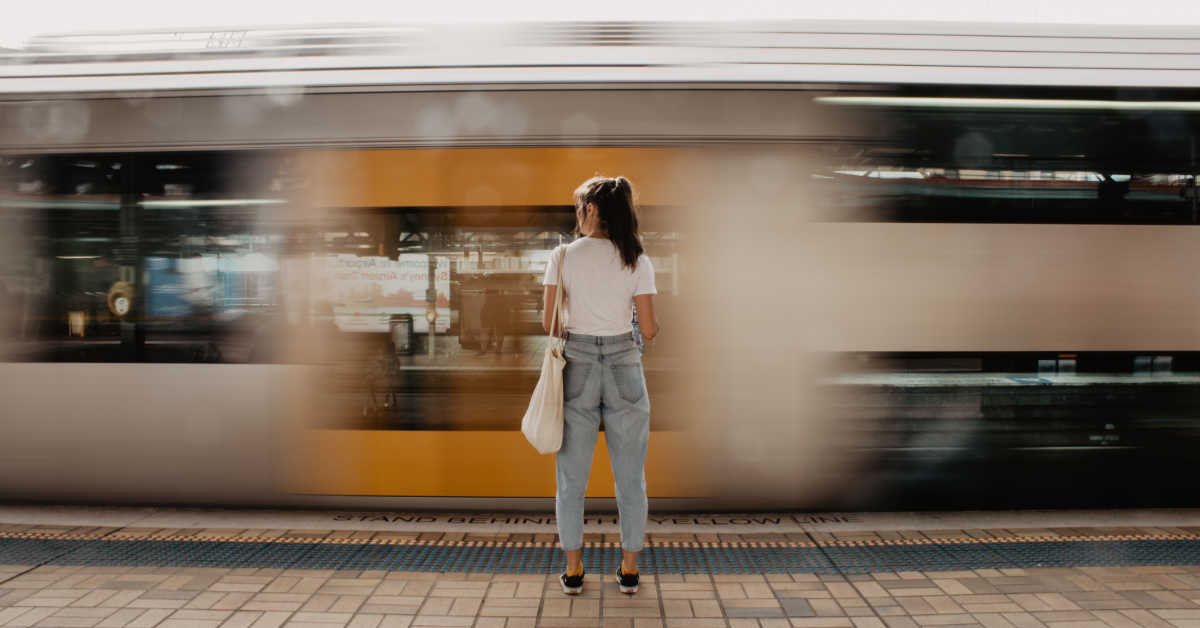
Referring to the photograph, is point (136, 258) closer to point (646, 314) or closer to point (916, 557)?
point (646, 314)

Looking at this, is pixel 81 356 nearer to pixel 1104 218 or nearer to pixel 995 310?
pixel 995 310

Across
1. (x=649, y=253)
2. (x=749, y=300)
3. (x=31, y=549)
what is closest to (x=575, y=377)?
(x=649, y=253)

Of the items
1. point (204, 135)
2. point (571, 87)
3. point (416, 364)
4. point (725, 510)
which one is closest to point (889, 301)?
point (725, 510)

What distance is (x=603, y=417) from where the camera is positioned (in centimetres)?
304

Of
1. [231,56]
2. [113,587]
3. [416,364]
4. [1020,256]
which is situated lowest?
[113,587]

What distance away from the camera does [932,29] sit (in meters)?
3.95

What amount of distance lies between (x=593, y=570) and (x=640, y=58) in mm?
2736

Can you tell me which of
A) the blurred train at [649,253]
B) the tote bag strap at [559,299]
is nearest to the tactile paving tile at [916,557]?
the blurred train at [649,253]

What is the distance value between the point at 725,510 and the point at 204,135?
143 inches

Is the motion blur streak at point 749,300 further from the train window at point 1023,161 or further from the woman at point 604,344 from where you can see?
the woman at point 604,344

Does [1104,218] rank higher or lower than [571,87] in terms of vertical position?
lower

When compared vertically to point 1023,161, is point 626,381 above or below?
below

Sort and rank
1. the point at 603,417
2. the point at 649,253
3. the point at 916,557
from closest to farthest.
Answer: the point at 603,417, the point at 916,557, the point at 649,253

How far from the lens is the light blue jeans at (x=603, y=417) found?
9.76ft
